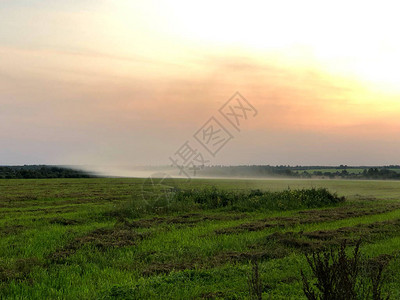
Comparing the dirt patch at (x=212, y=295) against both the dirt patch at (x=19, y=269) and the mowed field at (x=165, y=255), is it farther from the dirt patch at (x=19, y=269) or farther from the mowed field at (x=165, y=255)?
the dirt patch at (x=19, y=269)

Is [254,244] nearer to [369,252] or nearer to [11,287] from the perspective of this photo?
[369,252]

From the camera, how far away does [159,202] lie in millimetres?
19938

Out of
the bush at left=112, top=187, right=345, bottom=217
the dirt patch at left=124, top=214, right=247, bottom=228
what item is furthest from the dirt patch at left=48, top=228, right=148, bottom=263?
the bush at left=112, top=187, right=345, bottom=217

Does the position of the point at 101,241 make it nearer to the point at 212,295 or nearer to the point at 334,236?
the point at 212,295

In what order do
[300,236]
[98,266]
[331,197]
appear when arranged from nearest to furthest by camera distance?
1. [98,266]
2. [300,236]
3. [331,197]

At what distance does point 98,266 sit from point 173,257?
1.92 meters

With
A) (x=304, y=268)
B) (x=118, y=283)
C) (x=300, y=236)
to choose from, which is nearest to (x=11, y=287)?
(x=118, y=283)

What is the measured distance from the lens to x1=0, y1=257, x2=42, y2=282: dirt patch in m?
7.80

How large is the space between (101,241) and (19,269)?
3.02m

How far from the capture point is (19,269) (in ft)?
27.6

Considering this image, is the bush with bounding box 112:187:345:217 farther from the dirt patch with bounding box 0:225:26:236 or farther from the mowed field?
the dirt patch with bounding box 0:225:26:236

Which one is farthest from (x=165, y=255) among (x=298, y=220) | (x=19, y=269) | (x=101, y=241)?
(x=298, y=220)

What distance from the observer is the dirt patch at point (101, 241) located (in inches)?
389

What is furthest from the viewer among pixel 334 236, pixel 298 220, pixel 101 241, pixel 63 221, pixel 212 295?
pixel 298 220
